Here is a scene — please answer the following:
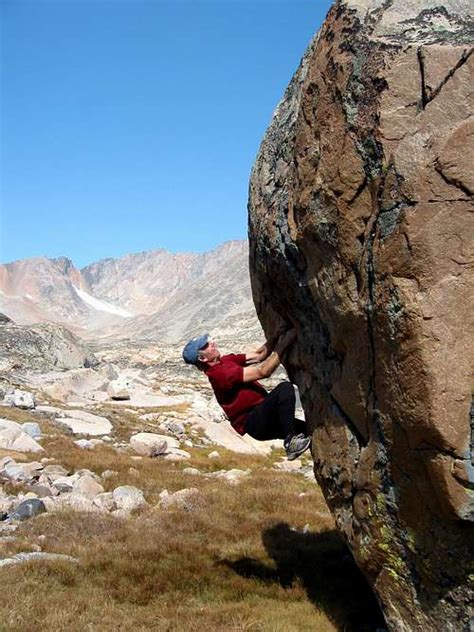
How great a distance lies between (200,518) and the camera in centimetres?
1437

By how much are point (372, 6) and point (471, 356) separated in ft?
14.5

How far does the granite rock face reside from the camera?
20.7ft

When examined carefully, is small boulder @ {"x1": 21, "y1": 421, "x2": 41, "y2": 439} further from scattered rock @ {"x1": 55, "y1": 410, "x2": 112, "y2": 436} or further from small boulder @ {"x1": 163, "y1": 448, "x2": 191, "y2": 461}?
small boulder @ {"x1": 163, "y1": 448, "x2": 191, "y2": 461}

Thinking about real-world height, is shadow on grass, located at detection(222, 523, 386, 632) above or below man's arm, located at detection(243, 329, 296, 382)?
below

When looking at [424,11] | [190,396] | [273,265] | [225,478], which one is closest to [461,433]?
[273,265]

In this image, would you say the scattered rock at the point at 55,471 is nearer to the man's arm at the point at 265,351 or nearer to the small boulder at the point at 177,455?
the small boulder at the point at 177,455

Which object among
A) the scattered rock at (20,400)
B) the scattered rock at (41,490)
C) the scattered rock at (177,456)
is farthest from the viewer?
the scattered rock at (20,400)

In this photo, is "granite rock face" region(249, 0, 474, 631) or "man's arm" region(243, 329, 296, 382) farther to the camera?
"man's arm" region(243, 329, 296, 382)

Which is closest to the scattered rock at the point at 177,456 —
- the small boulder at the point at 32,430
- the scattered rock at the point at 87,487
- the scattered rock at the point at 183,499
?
the small boulder at the point at 32,430

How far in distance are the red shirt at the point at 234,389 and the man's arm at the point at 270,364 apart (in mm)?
131

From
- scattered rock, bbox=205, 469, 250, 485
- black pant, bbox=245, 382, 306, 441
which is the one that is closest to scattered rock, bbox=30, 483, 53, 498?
scattered rock, bbox=205, 469, 250, 485

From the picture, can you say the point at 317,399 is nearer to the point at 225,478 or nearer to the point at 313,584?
the point at 313,584

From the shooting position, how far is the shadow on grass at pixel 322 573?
31.4 ft

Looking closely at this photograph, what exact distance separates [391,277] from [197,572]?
716 centimetres
